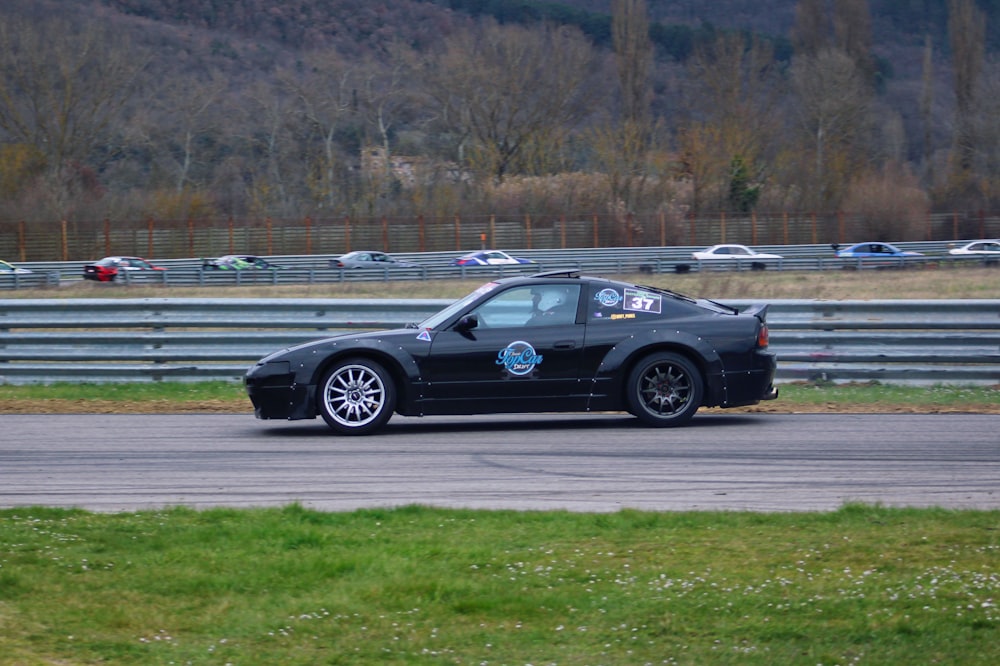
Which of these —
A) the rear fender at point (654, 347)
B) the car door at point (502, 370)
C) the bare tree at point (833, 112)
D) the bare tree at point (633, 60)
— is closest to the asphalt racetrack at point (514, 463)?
the car door at point (502, 370)

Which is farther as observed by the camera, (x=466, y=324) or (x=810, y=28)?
(x=810, y=28)

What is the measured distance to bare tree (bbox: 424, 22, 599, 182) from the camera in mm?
62188

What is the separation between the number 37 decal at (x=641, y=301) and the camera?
32.5 ft

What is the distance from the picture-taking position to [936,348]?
12.0 meters

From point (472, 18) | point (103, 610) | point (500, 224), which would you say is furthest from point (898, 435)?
point (472, 18)

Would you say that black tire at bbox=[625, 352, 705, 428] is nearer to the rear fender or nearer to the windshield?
the rear fender

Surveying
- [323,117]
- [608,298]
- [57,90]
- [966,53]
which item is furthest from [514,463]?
[966,53]

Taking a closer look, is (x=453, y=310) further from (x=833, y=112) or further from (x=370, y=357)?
(x=833, y=112)

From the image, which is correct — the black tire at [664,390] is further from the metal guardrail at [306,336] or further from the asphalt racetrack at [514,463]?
the metal guardrail at [306,336]

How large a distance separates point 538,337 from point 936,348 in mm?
4846

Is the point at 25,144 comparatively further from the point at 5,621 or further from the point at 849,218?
the point at 5,621

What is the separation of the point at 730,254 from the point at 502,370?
3817cm

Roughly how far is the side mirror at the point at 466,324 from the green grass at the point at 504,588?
12.0 ft

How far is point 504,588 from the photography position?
188 inches
